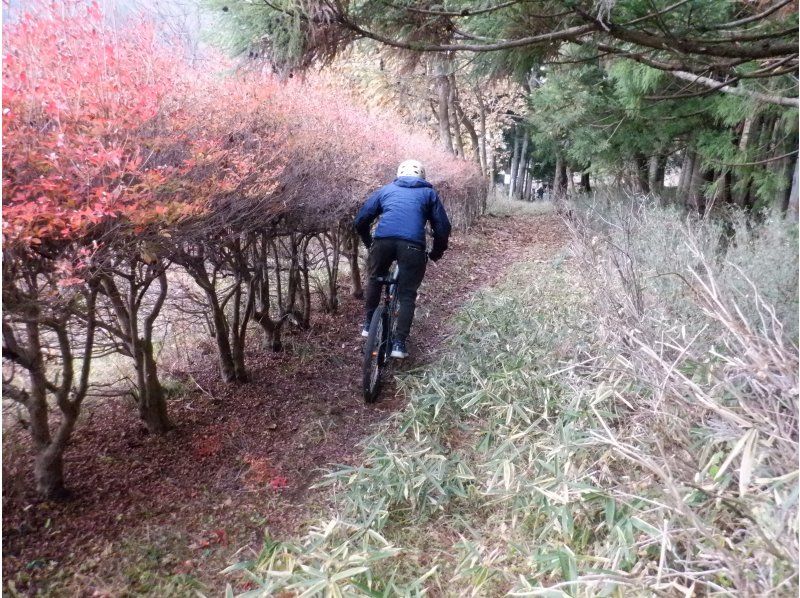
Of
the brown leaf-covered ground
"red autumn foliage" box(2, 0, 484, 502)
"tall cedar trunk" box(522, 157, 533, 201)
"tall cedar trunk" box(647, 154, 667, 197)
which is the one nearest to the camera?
"red autumn foliage" box(2, 0, 484, 502)

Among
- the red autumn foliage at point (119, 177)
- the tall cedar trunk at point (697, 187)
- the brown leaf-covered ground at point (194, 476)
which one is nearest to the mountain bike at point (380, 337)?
the brown leaf-covered ground at point (194, 476)

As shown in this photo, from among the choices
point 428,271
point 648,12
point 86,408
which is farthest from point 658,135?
point 86,408

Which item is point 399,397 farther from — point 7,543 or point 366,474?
point 7,543

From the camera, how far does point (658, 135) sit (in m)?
8.55

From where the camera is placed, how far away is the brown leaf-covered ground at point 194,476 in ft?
7.48

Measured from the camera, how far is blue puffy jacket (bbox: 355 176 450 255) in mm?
3926

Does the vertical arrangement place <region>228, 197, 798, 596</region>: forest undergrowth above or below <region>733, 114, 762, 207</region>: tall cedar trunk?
below

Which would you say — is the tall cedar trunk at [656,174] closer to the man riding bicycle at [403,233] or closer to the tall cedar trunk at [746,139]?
the tall cedar trunk at [746,139]

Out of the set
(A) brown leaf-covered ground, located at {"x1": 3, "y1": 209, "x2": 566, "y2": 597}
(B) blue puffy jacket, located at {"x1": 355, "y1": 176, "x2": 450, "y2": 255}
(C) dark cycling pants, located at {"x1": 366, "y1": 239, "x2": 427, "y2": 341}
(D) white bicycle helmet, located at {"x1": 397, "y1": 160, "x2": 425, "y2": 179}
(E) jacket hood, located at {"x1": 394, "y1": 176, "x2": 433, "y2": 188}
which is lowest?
(A) brown leaf-covered ground, located at {"x1": 3, "y1": 209, "x2": 566, "y2": 597}

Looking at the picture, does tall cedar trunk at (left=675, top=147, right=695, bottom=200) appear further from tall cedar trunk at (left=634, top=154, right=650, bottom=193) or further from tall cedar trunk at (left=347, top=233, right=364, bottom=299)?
tall cedar trunk at (left=347, top=233, right=364, bottom=299)

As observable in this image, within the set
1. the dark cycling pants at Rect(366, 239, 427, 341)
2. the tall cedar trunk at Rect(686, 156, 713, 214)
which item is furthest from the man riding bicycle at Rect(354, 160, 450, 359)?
the tall cedar trunk at Rect(686, 156, 713, 214)

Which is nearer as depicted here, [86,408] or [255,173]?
[255,173]

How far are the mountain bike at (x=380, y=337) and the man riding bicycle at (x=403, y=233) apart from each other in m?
0.09

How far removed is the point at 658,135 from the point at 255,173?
8.12 meters
